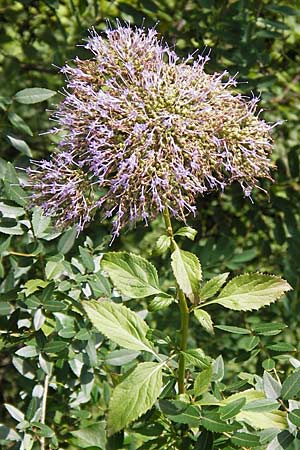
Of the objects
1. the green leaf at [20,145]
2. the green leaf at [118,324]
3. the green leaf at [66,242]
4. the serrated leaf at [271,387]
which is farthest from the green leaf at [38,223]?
the serrated leaf at [271,387]

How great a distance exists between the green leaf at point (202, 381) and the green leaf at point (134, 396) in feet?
0.28

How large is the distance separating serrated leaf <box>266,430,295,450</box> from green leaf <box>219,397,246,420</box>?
0.34 ft

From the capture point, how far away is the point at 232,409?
1.37m

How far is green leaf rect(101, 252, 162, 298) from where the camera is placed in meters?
1.42

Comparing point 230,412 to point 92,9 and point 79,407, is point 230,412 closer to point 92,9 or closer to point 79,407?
point 79,407

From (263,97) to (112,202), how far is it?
1347mm

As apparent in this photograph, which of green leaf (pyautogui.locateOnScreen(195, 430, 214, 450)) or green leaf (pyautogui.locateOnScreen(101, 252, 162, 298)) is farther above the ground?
green leaf (pyautogui.locateOnScreen(101, 252, 162, 298))

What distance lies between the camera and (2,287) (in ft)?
6.48

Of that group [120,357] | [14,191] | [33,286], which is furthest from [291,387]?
[14,191]

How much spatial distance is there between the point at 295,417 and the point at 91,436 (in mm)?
560

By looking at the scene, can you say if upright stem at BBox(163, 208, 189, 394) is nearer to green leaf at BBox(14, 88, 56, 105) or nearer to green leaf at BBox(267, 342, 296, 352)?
green leaf at BBox(267, 342, 296, 352)

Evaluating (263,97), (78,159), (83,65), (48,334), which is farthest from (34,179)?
(263,97)

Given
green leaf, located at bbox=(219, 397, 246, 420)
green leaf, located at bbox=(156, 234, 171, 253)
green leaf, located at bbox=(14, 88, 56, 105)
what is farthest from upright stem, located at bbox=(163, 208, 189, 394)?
green leaf, located at bbox=(14, 88, 56, 105)

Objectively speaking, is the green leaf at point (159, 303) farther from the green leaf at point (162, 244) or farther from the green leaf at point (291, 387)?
the green leaf at point (291, 387)
